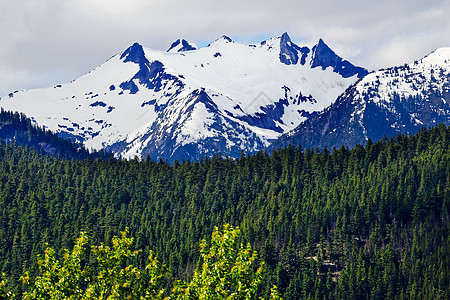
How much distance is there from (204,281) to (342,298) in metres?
148

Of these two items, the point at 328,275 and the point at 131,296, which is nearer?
the point at 131,296

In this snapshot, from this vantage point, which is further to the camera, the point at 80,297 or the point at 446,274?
the point at 446,274

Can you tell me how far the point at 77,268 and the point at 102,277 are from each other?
80.4 inches

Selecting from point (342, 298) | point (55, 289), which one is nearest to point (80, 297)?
point (55, 289)

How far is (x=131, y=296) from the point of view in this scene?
4409 cm

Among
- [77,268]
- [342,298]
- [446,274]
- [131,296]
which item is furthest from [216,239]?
[446,274]

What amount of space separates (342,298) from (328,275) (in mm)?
10903

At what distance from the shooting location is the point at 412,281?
188 metres

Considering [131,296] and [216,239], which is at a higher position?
[216,239]

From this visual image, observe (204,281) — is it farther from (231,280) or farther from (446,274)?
(446,274)

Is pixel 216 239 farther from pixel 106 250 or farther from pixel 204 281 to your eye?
pixel 106 250

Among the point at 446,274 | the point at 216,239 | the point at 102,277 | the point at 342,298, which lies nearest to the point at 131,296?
the point at 102,277

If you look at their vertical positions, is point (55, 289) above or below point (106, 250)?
below

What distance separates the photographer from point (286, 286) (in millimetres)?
196000
